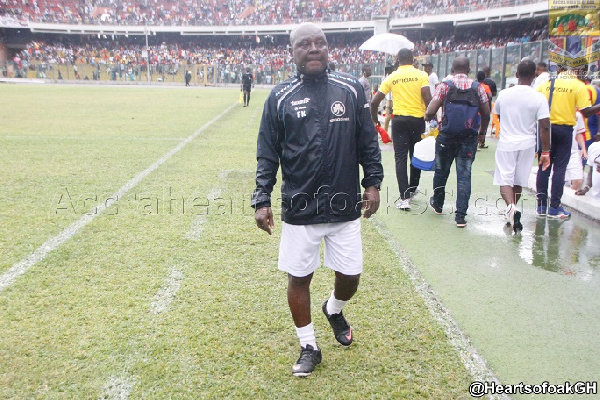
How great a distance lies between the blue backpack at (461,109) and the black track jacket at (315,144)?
3.04 m

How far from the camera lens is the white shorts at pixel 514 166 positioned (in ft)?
19.5

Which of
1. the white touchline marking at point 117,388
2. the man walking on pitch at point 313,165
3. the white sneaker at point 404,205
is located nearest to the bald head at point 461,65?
the white sneaker at point 404,205

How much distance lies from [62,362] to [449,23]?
4373 cm

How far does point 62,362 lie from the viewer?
312cm

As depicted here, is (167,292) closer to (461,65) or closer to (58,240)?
(58,240)

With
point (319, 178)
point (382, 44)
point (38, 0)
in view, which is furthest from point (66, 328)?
point (38, 0)

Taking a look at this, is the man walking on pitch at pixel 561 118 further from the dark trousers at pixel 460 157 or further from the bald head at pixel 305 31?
the bald head at pixel 305 31

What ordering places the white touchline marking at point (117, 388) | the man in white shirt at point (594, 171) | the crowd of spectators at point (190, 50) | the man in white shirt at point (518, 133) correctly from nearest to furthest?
1. the white touchline marking at point (117, 388)
2. the man in white shirt at point (518, 133)
3. the man in white shirt at point (594, 171)
4. the crowd of spectators at point (190, 50)

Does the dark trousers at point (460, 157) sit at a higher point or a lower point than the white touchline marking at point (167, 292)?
higher

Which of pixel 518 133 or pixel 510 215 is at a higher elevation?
pixel 518 133

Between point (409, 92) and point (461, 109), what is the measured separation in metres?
1.06

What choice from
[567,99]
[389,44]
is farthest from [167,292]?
[389,44]

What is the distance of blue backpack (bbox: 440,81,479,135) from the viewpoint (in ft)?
18.8

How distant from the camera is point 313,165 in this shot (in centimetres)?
294
